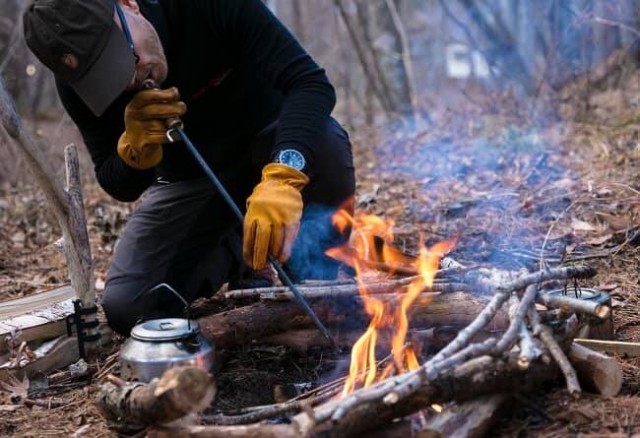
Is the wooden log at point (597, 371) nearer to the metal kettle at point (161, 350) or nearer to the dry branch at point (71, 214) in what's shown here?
the metal kettle at point (161, 350)

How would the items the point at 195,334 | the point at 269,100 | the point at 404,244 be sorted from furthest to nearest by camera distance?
1. the point at 404,244
2. the point at 269,100
3. the point at 195,334

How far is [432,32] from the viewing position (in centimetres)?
1475

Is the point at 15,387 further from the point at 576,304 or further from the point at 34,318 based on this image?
the point at 576,304

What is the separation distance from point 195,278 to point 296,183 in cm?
104

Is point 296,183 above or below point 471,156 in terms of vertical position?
above

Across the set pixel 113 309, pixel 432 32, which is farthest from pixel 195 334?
pixel 432 32

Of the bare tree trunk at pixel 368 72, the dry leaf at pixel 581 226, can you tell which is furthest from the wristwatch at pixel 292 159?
the bare tree trunk at pixel 368 72

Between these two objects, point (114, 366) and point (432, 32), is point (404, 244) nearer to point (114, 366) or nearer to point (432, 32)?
point (114, 366)

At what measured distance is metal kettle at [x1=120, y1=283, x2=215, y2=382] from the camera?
2.48 metres

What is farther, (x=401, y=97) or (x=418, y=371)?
(x=401, y=97)

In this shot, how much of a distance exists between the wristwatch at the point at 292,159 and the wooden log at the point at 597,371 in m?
1.30

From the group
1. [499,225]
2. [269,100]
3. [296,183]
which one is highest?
[269,100]

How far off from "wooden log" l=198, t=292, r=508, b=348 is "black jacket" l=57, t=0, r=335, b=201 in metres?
0.65

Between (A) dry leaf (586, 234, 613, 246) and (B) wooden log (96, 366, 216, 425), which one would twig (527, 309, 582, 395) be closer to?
(B) wooden log (96, 366, 216, 425)
